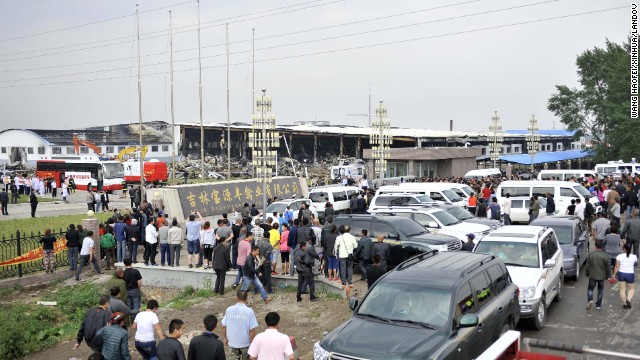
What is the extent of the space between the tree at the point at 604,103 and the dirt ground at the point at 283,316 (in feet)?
128

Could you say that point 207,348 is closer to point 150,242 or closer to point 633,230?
point 150,242

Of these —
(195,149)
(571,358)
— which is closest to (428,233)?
(571,358)

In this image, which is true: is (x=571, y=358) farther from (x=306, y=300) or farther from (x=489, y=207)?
(x=489, y=207)

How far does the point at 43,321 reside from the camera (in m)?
16.5

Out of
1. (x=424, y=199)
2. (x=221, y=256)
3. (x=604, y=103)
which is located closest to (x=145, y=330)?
(x=221, y=256)

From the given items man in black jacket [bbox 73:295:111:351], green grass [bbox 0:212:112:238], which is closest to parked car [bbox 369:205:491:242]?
man in black jacket [bbox 73:295:111:351]

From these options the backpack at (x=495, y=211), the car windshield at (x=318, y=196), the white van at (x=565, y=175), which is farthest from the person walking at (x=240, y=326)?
the white van at (x=565, y=175)

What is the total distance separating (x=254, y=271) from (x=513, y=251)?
607 centimetres

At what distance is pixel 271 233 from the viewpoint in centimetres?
1658

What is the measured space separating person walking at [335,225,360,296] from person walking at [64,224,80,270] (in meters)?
9.49

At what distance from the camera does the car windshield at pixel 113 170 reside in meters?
50.8

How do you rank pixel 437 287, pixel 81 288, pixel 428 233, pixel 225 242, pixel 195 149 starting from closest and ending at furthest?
pixel 437 287 < pixel 225 242 < pixel 428 233 < pixel 81 288 < pixel 195 149

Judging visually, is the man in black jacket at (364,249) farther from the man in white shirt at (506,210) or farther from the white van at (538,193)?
the white van at (538,193)

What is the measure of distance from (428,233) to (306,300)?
4.67 meters
